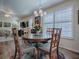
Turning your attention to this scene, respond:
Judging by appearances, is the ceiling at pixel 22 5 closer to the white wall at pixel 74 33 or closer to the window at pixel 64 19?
the window at pixel 64 19

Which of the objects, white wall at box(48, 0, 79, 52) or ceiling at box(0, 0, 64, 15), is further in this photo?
ceiling at box(0, 0, 64, 15)

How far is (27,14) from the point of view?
545 centimetres

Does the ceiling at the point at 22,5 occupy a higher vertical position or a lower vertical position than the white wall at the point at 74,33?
higher

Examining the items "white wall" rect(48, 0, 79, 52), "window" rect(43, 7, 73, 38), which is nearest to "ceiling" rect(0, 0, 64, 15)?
"window" rect(43, 7, 73, 38)

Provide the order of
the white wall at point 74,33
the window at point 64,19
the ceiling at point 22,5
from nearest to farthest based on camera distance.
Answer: the white wall at point 74,33 → the window at point 64,19 → the ceiling at point 22,5

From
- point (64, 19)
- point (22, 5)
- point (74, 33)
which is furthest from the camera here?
point (22, 5)

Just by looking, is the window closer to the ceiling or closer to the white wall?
the white wall

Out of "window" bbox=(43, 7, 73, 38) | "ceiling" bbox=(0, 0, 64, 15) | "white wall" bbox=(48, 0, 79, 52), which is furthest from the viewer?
"ceiling" bbox=(0, 0, 64, 15)

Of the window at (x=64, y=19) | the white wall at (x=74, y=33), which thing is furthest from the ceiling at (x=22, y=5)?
the white wall at (x=74, y=33)

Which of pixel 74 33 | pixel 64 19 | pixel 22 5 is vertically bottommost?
pixel 74 33

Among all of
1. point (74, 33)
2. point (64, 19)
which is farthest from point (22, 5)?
point (74, 33)

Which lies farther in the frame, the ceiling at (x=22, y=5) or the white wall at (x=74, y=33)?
the ceiling at (x=22, y=5)

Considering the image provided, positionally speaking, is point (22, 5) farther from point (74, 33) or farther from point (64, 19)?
point (74, 33)

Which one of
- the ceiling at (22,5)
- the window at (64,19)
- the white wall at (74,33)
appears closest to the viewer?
the white wall at (74,33)
